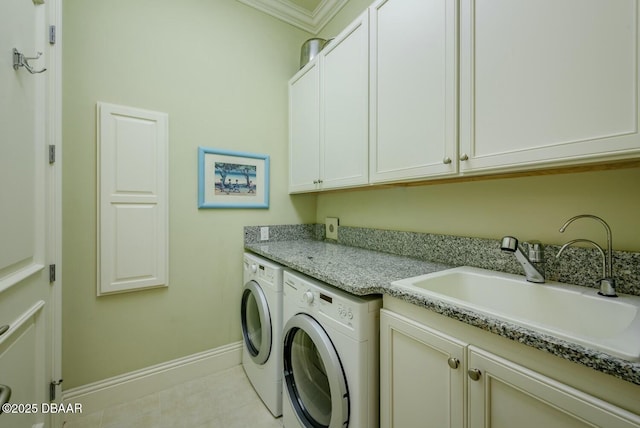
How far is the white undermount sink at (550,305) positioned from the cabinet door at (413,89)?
19.4 inches

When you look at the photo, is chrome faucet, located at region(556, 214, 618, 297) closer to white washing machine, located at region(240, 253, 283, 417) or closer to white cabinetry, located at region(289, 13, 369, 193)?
white cabinetry, located at region(289, 13, 369, 193)

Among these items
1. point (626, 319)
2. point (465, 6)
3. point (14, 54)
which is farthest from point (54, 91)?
point (626, 319)

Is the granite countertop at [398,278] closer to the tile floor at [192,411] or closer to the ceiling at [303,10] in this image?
the tile floor at [192,411]

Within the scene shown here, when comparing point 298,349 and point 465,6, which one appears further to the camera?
point 298,349

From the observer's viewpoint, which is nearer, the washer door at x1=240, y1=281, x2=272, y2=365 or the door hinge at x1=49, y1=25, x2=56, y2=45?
the door hinge at x1=49, y1=25, x2=56, y2=45

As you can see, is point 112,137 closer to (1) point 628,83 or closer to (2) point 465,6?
(2) point 465,6

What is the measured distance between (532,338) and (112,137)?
2159 millimetres

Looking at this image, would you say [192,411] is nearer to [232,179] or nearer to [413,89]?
[232,179]

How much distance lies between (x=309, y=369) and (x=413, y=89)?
151 centimetres

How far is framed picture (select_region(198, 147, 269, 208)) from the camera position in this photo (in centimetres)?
191

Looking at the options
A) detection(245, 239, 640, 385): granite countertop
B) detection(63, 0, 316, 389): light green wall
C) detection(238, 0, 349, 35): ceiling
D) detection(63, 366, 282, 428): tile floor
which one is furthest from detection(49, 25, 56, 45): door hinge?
detection(63, 366, 282, 428): tile floor

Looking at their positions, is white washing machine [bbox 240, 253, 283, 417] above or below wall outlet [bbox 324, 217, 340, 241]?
below

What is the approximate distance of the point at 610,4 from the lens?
0.71 m

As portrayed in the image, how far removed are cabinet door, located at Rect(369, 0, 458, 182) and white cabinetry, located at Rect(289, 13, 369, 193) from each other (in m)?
0.09
